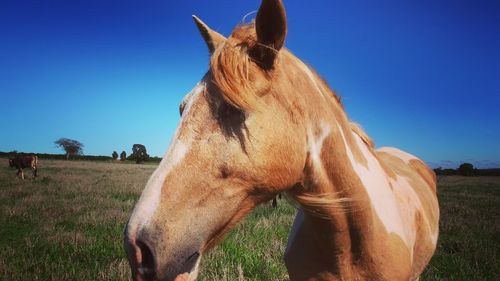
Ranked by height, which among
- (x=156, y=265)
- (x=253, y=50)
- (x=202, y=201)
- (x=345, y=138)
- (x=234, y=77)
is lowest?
(x=156, y=265)

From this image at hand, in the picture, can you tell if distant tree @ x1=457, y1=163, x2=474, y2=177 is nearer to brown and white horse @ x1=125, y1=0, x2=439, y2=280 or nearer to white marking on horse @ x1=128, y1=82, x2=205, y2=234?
brown and white horse @ x1=125, y1=0, x2=439, y2=280

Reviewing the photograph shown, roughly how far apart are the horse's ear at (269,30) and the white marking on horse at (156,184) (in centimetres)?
35

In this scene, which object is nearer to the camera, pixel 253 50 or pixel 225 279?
pixel 253 50

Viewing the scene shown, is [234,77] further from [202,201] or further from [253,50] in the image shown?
[202,201]

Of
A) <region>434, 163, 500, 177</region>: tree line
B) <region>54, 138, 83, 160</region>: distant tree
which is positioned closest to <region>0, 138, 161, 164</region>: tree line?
<region>54, 138, 83, 160</region>: distant tree

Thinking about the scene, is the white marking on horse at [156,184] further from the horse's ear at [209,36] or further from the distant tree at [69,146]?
the distant tree at [69,146]

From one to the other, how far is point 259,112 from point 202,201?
0.49 meters

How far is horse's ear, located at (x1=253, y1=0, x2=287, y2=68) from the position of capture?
4.64 feet

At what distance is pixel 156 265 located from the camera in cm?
125

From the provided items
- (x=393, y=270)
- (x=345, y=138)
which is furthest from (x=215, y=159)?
(x=393, y=270)

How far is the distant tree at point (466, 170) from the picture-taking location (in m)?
64.9

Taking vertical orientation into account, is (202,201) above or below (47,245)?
above

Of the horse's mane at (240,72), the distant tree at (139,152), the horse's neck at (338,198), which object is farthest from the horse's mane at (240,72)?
the distant tree at (139,152)

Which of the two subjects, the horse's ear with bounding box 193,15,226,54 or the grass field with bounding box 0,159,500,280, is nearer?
the horse's ear with bounding box 193,15,226,54
